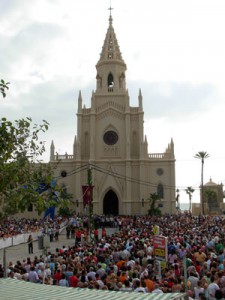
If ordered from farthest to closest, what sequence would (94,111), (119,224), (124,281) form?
(94,111), (119,224), (124,281)

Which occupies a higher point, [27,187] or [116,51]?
[116,51]

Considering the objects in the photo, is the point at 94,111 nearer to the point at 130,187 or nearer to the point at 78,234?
the point at 130,187

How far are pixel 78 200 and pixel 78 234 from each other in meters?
23.7

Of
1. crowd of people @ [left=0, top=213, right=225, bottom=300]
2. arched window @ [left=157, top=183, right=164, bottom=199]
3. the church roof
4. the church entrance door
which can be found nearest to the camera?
crowd of people @ [left=0, top=213, right=225, bottom=300]

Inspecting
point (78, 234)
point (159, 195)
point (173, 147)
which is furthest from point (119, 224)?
point (173, 147)

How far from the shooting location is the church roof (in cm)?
5766

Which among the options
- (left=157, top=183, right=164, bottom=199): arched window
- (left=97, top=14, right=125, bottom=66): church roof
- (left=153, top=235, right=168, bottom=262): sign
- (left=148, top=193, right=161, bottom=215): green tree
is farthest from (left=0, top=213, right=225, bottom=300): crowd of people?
(left=97, top=14, right=125, bottom=66): church roof

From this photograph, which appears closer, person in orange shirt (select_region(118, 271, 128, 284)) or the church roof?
person in orange shirt (select_region(118, 271, 128, 284))

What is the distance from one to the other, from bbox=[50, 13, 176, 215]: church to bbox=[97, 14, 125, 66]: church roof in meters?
5.71

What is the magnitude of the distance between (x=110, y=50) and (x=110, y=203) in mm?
22452

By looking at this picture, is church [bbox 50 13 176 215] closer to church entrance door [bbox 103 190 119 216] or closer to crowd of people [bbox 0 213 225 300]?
church entrance door [bbox 103 190 119 216]

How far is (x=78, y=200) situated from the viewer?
163 ft

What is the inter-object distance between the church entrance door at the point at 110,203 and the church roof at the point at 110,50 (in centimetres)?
1919

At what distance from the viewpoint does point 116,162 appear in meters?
51.6
